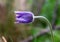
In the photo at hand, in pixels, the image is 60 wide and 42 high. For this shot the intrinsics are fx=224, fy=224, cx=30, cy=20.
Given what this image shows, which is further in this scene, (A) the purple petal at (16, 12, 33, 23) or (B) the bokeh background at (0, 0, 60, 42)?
(B) the bokeh background at (0, 0, 60, 42)

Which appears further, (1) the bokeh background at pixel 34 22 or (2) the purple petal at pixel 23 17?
(1) the bokeh background at pixel 34 22

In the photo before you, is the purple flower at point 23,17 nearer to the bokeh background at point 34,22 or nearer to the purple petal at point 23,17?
the purple petal at point 23,17

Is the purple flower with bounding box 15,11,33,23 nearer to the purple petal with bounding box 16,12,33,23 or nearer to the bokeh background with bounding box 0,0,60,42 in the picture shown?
the purple petal with bounding box 16,12,33,23

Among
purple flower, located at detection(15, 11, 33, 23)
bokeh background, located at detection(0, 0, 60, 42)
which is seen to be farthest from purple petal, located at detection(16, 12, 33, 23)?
bokeh background, located at detection(0, 0, 60, 42)

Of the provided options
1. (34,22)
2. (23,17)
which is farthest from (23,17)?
(34,22)

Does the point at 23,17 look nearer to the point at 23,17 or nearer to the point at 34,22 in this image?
the point at 23,17

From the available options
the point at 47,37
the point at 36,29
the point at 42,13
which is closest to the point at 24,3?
the point at 42,13

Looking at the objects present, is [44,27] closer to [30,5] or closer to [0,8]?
[30,5]

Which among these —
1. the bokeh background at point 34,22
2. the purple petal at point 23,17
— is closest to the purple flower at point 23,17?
the purple petal at point 23,17
